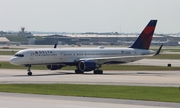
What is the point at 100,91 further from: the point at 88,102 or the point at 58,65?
the point at 58,65

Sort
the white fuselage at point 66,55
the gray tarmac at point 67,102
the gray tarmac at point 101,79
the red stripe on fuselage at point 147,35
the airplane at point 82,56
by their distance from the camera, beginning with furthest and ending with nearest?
the red stripe on fuselage at point 147,35 → the airplane at point 82,56 → the white fuselage at point 66,55 → the gray tarmac at point 101,79 → the gray tarmac at point 67,102

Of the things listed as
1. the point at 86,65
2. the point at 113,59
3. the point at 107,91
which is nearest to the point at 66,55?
the point at 86,65

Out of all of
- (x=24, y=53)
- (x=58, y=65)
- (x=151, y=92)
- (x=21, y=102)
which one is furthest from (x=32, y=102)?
(x=58, y=65)

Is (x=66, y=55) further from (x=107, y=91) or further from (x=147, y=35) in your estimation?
(x=107, y=91)

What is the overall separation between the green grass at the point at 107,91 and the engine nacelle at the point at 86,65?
21.1 m

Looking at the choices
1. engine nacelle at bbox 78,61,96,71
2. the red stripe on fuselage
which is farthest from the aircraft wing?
the red stripe on fuselage

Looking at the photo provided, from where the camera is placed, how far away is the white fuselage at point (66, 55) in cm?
7094

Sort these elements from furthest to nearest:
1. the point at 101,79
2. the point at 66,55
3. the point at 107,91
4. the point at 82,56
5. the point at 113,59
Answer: the point at 113,59 → the point at 82,56 → the point at 66,55 → the point at 101,79 → the point at 107,91

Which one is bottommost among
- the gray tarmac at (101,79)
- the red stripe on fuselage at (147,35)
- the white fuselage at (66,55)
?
the gray tarmac at (101,79)

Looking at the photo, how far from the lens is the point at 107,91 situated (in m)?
46.3

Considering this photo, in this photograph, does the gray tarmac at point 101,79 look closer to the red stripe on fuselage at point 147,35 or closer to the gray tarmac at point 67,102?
the red stripe on fuselage at point 147,35

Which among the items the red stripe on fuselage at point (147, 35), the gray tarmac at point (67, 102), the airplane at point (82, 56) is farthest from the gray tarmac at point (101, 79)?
the gray tarmac at point (67, 102)

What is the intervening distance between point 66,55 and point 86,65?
354 cm

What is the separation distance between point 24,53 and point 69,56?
7.57 m
